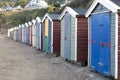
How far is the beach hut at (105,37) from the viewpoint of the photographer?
11.1 m

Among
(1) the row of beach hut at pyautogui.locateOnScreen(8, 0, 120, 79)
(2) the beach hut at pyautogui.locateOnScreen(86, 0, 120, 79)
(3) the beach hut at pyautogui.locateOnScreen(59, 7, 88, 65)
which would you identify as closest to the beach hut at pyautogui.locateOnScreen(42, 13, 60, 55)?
(1) the row of beach hut at pyautogui.locateOnScreen(8, 0, 120, 79)

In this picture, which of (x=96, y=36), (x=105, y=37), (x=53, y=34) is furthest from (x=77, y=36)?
(x=53, y=34)

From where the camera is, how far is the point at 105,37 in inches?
474

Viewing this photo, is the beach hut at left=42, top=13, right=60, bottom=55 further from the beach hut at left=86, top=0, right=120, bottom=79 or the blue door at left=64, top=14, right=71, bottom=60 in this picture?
the beach hut at left=86, top=0, right=120, bottom=79

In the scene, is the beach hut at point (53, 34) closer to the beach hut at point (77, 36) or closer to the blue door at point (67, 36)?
the blue door at point (67, 36)

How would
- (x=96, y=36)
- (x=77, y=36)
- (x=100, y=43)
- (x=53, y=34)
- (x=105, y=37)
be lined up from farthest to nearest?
(x=53, y=34) < (x=77, y=36) < (x=96, y=36) < (x=100, y=43) < (x=105, y=37)

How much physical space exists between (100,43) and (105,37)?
563 mm

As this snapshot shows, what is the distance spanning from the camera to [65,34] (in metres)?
18.4

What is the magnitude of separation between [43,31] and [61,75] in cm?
1346

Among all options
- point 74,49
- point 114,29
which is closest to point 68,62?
point 74,49

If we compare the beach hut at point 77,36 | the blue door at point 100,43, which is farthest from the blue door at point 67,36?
the blue door at point 100,43

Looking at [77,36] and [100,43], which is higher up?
[77,36]

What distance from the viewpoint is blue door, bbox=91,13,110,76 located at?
1185cm

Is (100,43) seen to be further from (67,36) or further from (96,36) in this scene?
(67,36)
